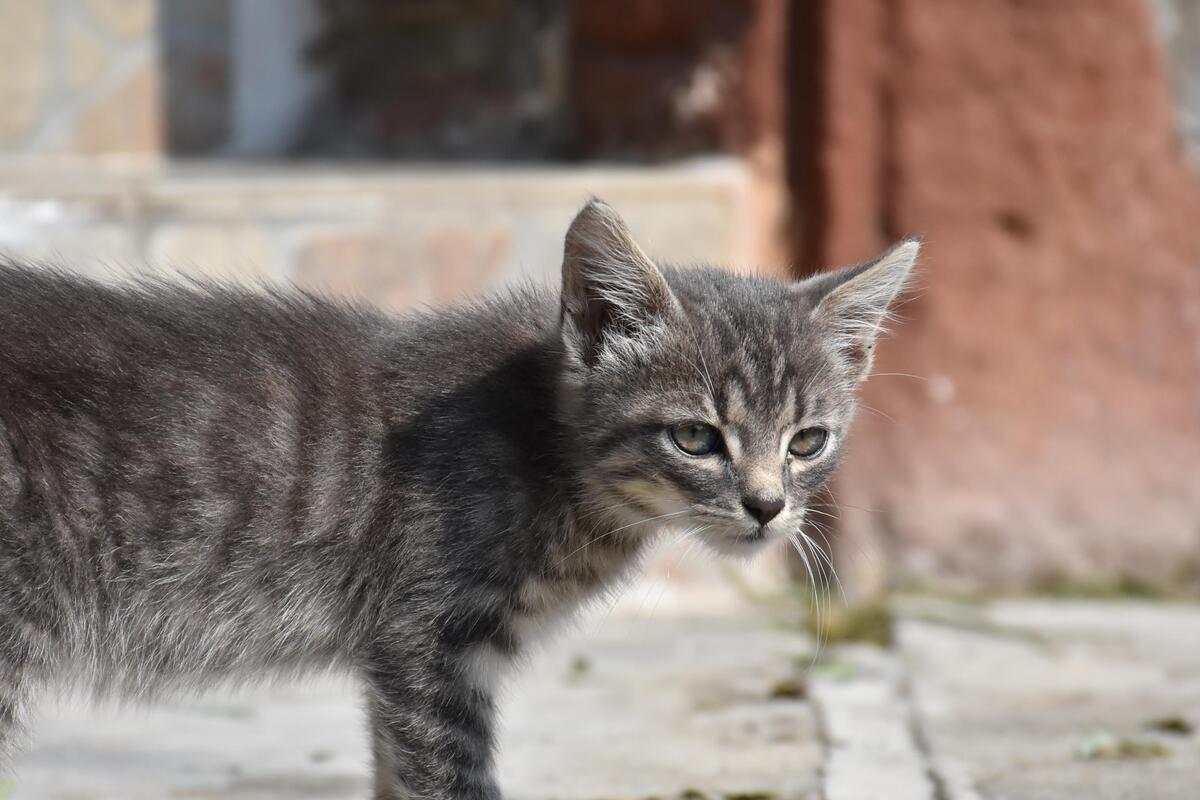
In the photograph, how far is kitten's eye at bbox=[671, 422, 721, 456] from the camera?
3041mm

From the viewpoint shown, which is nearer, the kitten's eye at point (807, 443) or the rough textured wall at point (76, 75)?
the kitten's eye at point (807, 443)

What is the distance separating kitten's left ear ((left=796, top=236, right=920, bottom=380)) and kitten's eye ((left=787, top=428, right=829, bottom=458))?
224 mm

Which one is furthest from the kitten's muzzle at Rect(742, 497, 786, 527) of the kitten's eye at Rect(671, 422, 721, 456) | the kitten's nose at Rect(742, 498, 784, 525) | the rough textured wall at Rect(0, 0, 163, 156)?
the rough textured wall at Rect(0, 0, 163, 156)

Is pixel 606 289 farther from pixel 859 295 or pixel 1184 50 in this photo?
pixel 1184 50

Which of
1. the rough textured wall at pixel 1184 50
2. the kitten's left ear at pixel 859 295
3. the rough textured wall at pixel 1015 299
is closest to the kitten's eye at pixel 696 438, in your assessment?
the kitten's left ear at pixel 859 295

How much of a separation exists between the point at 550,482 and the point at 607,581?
31cm

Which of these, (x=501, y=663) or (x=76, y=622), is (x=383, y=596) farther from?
(x=76, y=622)

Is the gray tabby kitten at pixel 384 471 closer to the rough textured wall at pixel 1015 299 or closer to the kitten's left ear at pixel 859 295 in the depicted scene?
the kitten's left ear at pixel 859 295

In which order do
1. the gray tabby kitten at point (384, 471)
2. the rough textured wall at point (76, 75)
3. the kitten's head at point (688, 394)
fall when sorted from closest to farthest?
the gray tabby kitten at point (384, 471) < the kitten's head at point (688, 394) < the rough textured wall at point (76, 75)

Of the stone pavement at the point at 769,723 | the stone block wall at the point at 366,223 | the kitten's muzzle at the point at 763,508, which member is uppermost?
the kitten's muzzle at the point at 763,508

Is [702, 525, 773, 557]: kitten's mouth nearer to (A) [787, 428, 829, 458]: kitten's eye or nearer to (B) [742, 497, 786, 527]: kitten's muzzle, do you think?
(B) [742, 497, 786, 527]: kitten's muzzle

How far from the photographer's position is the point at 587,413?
10.1 ft

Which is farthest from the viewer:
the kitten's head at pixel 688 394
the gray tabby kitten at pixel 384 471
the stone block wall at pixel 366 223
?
the stone block wall at pixel 366 223

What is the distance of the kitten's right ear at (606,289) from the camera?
9.75 ft
